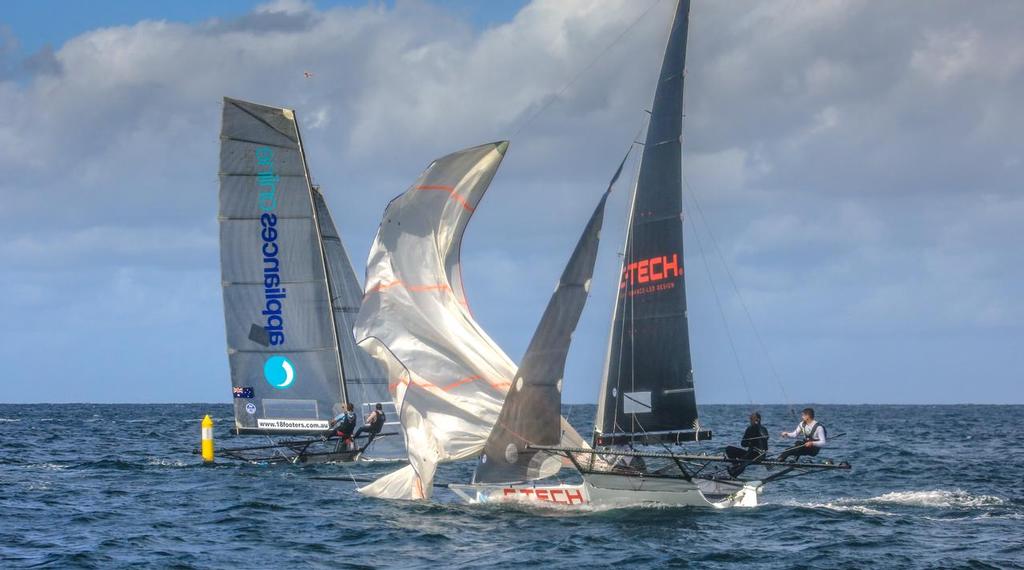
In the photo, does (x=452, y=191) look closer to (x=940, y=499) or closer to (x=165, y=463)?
(x=940, y=499)

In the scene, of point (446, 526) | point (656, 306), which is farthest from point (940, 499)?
point (446, 526)

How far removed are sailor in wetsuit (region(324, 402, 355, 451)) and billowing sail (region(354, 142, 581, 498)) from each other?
7.18 m

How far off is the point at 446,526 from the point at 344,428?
9991mm

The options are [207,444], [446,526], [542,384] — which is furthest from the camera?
[207,444]

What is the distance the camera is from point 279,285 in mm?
31203

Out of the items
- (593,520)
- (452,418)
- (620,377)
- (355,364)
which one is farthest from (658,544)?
(355,364)

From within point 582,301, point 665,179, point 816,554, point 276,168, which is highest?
point 276,168

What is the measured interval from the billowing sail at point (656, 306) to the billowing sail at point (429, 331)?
161 centimetres

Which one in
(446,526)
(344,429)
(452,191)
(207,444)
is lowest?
(446,526)

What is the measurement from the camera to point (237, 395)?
31.8m

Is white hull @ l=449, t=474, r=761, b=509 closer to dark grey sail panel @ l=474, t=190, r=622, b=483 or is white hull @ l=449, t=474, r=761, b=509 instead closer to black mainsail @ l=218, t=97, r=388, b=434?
dark grey sail panel @ l=474, t=190, r=622, b=483

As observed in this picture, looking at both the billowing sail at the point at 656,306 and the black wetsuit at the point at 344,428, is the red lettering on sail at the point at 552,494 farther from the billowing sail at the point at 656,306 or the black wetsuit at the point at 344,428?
the black wetsuit at the point at 344,428

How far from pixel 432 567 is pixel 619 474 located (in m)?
5.20

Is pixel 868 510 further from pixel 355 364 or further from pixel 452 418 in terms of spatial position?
pixel 355 364
